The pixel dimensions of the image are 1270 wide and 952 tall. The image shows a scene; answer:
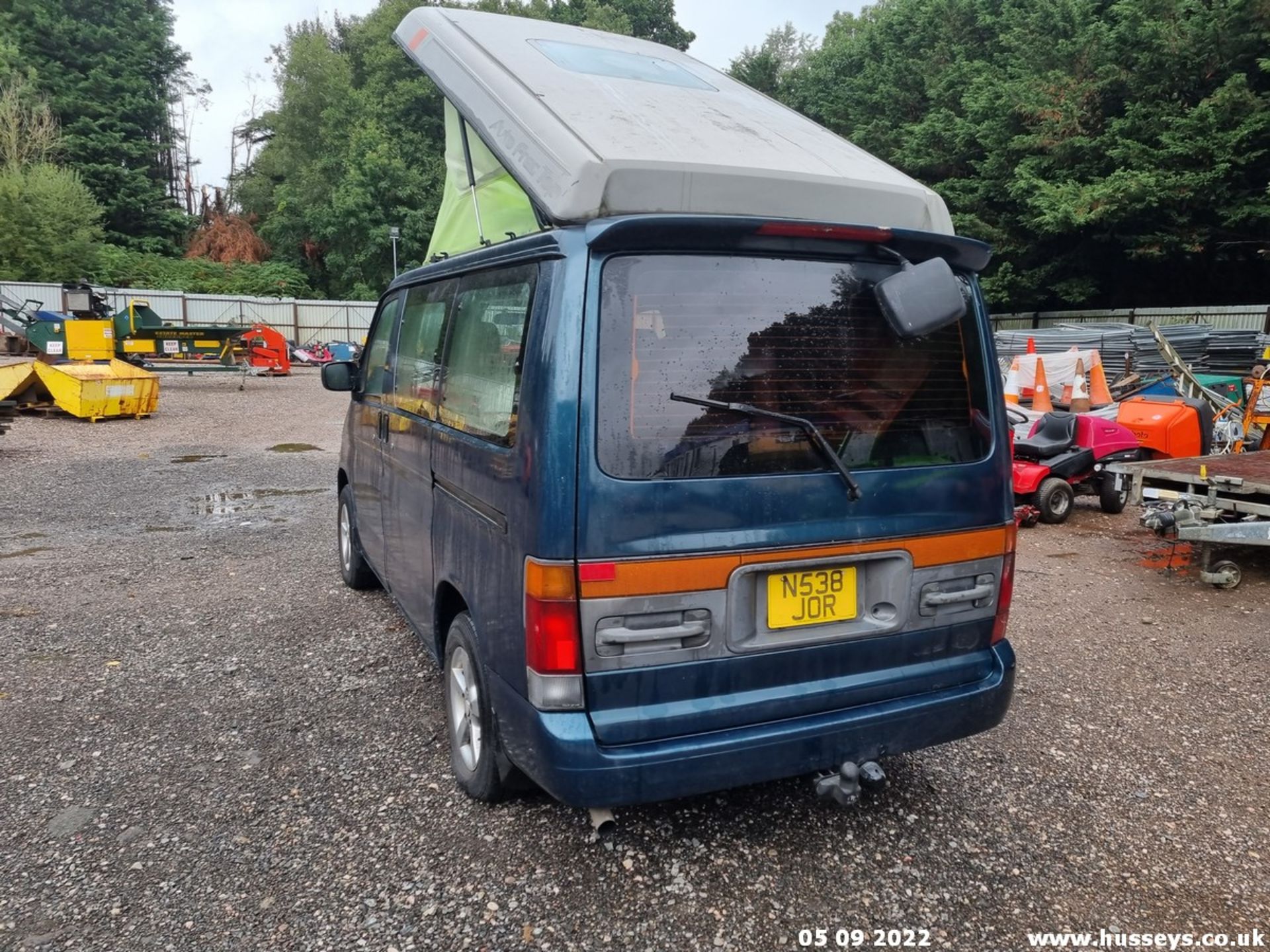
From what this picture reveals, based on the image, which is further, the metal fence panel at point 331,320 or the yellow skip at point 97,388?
the metal fence panel at point 331,320

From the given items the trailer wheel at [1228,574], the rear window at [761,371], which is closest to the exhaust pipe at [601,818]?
the rear window at [761,371]

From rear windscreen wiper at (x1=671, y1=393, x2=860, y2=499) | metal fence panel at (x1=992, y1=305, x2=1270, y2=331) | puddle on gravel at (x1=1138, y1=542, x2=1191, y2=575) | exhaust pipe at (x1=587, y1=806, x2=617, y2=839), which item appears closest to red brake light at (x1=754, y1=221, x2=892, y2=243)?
rear windscreen wiper at (x1=671, y1=393, x2=860, y2=499)

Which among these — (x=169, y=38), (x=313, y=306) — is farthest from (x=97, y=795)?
(x=169, y=38)

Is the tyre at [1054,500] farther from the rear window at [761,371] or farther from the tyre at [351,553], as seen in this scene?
the tyre at [351,553]

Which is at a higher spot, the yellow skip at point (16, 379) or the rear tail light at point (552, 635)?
the yellow skip at point (16, 379)

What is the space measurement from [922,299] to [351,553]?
4022mm

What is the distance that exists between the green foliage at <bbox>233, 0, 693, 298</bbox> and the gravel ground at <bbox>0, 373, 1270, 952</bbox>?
35.0 metres

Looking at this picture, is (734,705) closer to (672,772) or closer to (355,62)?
(672,772)

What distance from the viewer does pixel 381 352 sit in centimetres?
443

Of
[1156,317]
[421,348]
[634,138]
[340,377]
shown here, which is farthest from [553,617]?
[1156,317]

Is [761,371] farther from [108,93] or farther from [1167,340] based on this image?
[108,93]

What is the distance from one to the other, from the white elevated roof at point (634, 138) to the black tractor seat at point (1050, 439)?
17.4ft

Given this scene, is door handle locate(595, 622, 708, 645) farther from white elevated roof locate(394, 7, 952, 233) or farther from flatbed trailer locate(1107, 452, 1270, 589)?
flatbed trailer locate(1107, 452, 1270, 589)

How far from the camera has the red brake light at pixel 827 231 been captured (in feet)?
7.90
